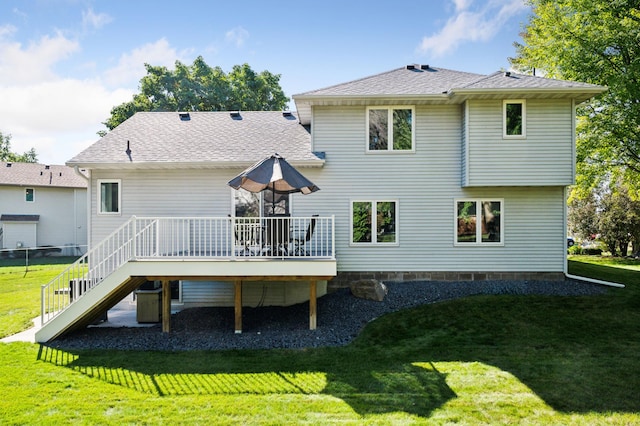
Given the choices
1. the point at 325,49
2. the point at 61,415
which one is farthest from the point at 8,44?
the point at 61,415

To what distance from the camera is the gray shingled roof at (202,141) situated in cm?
1054

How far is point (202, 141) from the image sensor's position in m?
11.8

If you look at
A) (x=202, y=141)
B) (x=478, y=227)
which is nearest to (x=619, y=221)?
(x=478, y=227)

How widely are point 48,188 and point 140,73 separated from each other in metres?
10.8

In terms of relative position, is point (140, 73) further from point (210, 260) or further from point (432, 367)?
point (432, 367)

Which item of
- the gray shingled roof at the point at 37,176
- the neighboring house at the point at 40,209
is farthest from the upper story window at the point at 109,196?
the gray shingled roof at the point at 37,176

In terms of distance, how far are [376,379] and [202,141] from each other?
29.5 feet

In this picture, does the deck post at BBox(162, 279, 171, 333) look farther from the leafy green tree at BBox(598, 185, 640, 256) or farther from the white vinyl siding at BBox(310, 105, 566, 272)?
Answer: the leafy green tree at BBox(598, 185, 640, 256)

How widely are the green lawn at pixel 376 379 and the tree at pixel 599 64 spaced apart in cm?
998

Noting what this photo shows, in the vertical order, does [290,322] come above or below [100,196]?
below

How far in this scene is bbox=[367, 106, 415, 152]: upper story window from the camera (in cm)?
1090

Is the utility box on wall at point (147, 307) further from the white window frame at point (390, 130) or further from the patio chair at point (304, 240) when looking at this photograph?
the white window frame at point (390, 130)

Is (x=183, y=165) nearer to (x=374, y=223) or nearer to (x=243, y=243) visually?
(x=243, y=243)

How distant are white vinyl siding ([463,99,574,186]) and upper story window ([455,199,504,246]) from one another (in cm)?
87
